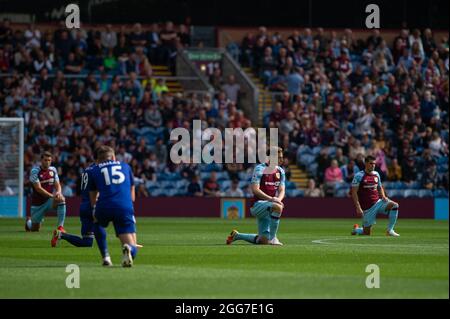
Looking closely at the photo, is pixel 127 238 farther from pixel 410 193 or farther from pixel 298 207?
pixel 410 193

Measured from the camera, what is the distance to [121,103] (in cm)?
4200

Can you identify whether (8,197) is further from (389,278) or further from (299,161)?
(389,278)

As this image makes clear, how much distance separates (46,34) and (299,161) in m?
10.7

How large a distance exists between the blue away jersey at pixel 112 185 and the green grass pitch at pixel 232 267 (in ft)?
3.36

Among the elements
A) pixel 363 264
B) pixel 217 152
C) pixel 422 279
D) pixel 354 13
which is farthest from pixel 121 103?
pixel 422 279

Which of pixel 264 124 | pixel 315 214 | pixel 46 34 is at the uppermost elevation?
pixel 46 34

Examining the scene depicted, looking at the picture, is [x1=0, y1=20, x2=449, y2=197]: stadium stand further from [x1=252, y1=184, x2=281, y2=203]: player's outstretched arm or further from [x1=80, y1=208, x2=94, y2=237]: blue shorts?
[x1=252, y1=184, x2=281, y2=203]: player's outstretched arm

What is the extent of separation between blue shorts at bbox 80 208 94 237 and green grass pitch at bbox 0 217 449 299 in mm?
346

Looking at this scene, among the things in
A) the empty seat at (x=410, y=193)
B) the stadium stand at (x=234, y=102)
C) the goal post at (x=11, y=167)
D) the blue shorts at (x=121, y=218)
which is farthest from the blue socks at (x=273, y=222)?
the empty seat at (x=410, y=193)

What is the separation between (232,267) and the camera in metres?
18.3

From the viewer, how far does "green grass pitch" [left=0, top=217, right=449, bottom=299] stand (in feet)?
47.8

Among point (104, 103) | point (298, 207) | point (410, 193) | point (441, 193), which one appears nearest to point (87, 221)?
point (298, 207)

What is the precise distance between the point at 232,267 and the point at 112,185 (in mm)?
2312

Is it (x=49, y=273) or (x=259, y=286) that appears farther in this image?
(x=49, y=273)
